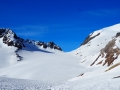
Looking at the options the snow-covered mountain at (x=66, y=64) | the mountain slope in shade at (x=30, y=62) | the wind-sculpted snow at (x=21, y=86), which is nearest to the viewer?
the wind-sculpted snow at (x=21, y=86)

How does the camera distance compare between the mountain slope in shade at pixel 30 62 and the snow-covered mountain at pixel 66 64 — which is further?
the mountain slope in shade at pixel 30 62

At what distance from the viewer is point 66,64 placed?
65250mm

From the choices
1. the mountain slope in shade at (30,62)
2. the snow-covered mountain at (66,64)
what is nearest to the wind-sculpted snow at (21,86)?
the snow-covered mountain at (66,64)

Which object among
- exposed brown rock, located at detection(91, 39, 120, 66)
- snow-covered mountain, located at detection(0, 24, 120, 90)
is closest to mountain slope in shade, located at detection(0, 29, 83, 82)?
snow-covered mountain, located at detection(0, 24, 120, 90)

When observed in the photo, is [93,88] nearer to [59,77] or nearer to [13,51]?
[59,77]

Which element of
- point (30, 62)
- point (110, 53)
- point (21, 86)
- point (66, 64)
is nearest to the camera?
point (21, 86)

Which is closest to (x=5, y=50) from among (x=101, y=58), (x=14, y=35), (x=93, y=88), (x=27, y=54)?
(x=27, y=54)

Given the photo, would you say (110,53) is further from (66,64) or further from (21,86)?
(21,86)

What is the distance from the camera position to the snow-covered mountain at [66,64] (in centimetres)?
2892

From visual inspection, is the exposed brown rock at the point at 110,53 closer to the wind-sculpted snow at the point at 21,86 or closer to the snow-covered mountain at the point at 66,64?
the snow-covered mountain at the point at 66,64

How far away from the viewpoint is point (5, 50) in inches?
3967

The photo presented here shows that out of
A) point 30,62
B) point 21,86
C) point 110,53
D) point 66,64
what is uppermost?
point 30,62

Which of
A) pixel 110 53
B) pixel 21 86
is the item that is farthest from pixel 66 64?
pixel 21 86

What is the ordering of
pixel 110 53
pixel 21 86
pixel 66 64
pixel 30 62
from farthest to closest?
pixel 30 62
pixel 66 64
pixel 110 53
pixel 21 86
